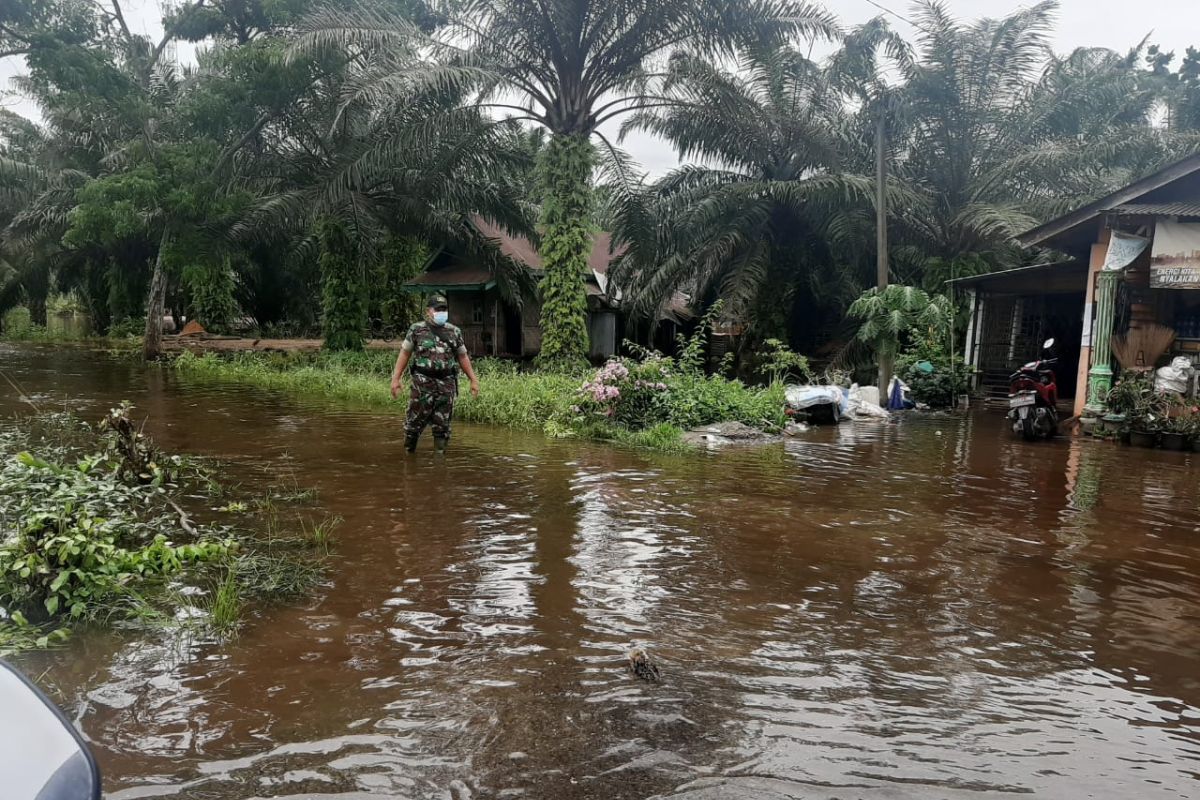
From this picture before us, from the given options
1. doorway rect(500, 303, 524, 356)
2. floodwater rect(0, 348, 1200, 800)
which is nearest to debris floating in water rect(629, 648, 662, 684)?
floodwater rect(0, 348, 1200, 800)

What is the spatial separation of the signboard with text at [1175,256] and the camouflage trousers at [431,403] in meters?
9.19

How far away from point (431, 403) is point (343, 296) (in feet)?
46.9

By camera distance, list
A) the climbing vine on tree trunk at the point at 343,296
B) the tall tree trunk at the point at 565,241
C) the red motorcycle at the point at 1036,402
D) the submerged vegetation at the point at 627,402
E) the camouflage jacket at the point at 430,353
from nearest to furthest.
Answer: the camouflage jacket at the point at 430,353 < the submerged vegetation at the point at 627,402 < the red motorcycle at the point at 1036,402 < the tall tree trunk at the point at 565,241 < the climbing vine on tree trunk at the point at 343,296

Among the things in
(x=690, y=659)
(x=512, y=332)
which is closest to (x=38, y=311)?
(x=512, y=332)

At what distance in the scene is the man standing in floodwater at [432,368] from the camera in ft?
29.3

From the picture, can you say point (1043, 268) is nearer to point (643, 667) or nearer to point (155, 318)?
point (643, 667)

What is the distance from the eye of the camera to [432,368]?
8.91 m

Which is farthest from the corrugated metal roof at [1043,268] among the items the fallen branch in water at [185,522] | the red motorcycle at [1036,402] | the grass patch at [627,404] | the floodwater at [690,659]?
the fallen branch in water at [185,522]

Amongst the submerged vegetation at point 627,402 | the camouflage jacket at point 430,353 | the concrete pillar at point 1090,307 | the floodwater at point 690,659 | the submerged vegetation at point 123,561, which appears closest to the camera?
the floodwater at point 690,659

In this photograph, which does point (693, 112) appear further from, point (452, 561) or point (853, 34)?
point (452, 561)

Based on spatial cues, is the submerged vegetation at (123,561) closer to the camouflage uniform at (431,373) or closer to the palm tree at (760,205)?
the camouflage uniform at (431,373)

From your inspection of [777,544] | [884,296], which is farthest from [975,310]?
[777,544]

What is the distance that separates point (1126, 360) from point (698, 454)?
670 centimetres

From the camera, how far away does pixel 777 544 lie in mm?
5996
